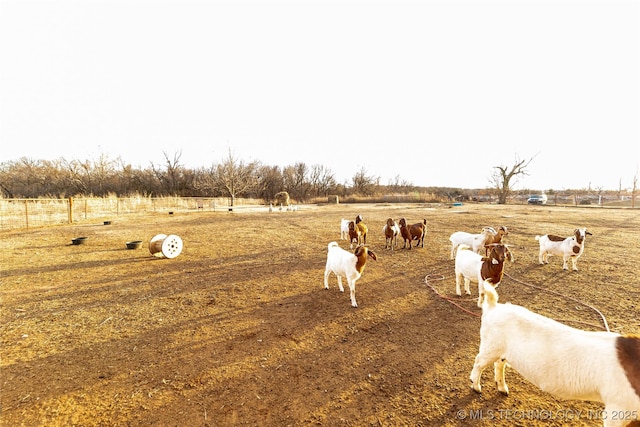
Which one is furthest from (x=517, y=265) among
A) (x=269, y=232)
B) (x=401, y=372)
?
(x=269, y=232)

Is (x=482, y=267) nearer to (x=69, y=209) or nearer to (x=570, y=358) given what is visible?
(x=570, y=358)

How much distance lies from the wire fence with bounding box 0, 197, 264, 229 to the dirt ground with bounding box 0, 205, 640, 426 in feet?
43.8

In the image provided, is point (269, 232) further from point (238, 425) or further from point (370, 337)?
point (238, 425)

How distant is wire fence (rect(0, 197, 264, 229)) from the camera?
1906 cm

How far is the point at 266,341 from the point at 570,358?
4214 millimetres

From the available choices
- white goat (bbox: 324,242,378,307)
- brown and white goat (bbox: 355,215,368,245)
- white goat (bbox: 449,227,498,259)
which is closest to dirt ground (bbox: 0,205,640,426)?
white goat (bbox: 324,242,378,307)

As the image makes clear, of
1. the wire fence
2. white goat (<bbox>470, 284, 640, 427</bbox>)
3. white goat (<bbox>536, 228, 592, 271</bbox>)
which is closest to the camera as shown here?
white goat (<bbox>470, 284, 640, 427</bbox>)

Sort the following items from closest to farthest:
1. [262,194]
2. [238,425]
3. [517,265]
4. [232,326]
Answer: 1. [238,425]
2. [232,326]
3. [517,265]
4. [262,194]

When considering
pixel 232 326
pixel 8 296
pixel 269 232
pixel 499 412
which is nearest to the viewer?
pixel 499 412

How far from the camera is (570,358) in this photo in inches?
102

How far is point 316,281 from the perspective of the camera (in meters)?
7.86

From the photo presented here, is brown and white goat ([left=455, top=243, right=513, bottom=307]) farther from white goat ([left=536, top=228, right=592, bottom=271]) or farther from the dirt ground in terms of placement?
white goat ([left=536, top=228, right=592, bottom=271])

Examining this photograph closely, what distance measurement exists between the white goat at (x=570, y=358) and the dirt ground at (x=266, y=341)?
877 mm

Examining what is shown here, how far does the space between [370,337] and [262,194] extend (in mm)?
63885
